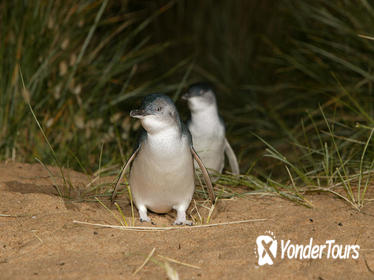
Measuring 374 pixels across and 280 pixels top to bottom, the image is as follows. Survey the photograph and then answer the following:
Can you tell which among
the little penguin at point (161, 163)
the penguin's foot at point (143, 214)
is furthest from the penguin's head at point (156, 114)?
the penguin's foot at point (143, 214)

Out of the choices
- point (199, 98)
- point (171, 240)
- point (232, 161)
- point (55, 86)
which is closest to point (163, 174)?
point (171, 240)

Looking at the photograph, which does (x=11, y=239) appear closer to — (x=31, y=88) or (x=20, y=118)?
(x=20, y=118)

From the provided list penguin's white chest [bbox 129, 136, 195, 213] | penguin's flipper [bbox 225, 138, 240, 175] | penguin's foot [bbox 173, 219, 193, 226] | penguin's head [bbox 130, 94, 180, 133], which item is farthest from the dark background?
penguin's head [bbox 130, 94, 180, 133]

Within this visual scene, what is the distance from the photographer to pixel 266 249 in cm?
277

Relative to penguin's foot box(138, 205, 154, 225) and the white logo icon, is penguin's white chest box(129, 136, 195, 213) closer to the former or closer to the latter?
penguin's foot box(138, 205, 154, 225)

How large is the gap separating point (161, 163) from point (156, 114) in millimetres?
294

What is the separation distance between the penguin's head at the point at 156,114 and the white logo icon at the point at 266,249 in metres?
0.83

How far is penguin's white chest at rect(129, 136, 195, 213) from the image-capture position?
3180mm

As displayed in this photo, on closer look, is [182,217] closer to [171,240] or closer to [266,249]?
[171,240]

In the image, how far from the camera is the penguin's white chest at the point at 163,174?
3.18 m

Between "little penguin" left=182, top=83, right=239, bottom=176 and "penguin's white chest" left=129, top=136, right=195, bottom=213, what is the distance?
3.95 feet

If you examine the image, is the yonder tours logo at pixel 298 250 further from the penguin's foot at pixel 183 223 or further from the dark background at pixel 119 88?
the dark background at pixel 119 88

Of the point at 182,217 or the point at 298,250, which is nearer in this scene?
the point at 298,250

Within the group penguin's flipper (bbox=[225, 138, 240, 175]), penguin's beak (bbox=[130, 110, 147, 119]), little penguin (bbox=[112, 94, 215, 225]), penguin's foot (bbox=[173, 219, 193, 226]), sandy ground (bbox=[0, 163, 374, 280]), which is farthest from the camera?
penguin's flipper (bbox=[225, 138, 240, 175])
